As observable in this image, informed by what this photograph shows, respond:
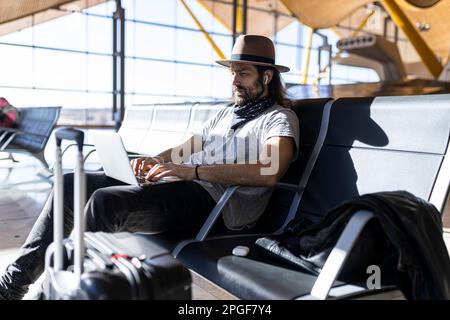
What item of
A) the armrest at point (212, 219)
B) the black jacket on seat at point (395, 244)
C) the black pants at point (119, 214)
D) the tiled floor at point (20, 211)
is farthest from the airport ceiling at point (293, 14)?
the black jacket on seat at point (395, 244)

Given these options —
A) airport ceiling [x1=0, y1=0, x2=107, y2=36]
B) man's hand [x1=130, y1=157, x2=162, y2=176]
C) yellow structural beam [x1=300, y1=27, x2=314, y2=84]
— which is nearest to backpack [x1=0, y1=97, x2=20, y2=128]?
man's hand [x1=130, y1=157, x2=162, y2=176]

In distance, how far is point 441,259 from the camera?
1324 mm

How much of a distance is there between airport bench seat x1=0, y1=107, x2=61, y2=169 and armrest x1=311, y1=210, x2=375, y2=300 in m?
4.28

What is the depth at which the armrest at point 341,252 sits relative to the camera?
1259 millimetres

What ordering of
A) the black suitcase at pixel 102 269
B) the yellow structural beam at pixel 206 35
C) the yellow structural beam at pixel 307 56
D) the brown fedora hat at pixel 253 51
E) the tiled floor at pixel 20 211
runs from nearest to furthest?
the black suitcase at pixel 102 269 → the tiled floor at pixel 20 211 → the brown fedora hat at pixel 253 51 → the yellow structural beam at pixel 206 35 → the yellow structural beam at pixel 307 56

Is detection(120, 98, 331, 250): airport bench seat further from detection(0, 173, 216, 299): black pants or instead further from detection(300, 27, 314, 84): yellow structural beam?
detection(300, 27, 314, 84): yellow structural beam

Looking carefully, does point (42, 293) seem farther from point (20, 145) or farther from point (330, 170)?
point (20, 145)

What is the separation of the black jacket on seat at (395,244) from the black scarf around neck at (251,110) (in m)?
0.80

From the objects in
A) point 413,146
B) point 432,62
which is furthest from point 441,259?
point 432,62

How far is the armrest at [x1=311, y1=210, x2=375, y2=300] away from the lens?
1259mm

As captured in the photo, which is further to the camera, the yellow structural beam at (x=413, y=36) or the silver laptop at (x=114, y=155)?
the yellow structural beam at (x=413, y=36)

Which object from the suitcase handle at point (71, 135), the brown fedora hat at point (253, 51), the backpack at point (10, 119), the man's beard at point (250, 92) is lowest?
the suitcase handle at point (71, 135)

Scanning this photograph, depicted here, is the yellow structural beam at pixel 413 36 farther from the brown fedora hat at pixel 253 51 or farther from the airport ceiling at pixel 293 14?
the brown fedora hat at pixel 253 51

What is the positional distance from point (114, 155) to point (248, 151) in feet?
2.15
